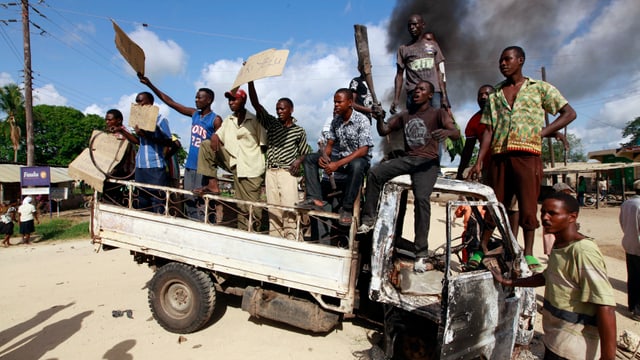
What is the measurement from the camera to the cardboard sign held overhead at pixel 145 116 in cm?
440

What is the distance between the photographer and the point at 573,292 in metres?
2.05

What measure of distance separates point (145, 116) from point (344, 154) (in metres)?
2.56

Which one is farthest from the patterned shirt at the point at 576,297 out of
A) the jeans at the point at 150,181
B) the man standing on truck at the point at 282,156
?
the jeans at the point at 150,181

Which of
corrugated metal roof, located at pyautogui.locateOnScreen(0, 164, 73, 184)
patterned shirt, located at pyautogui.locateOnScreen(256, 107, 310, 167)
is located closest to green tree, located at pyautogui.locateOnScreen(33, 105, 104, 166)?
corrugated metal roof, located at pyautogui.locateOnScreen(0, 164, 73, 184)

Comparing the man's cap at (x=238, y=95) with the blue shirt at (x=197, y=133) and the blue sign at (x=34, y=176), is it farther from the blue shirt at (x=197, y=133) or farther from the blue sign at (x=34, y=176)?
the blue sign at (x=34, y=176)

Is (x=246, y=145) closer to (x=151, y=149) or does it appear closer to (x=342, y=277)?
(x=151, y=149)

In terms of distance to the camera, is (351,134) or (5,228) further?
(5,228)

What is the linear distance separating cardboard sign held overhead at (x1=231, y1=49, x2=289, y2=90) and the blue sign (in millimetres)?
14070

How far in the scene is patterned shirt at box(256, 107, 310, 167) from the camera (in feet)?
14.1

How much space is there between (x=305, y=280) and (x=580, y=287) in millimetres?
2210

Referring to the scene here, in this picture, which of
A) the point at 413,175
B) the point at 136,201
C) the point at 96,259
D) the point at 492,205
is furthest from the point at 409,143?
the point at 96,259

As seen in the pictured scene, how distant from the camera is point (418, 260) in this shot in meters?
3.23

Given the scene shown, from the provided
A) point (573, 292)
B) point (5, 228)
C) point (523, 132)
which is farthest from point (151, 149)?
point (5, 228)

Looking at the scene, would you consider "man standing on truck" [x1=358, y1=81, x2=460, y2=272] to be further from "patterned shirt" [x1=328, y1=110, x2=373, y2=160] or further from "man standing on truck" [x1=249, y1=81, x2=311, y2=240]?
"man standing on truck" [x1=249, y1=81, x2=311, y2=240]
